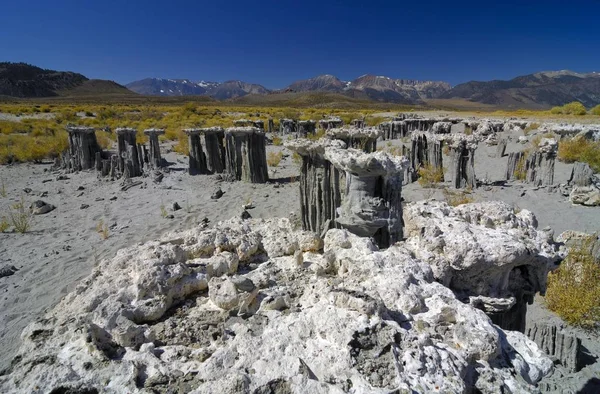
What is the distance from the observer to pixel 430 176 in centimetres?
1064

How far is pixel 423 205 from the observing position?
11.3 ft

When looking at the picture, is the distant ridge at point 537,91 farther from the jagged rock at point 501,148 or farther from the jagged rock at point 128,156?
the jagged rock at point 128,156

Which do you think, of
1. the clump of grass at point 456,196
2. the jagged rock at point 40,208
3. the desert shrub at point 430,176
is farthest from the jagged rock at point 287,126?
the jagged rock at point 40,208

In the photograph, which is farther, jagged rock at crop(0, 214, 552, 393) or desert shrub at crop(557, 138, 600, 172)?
desert shrub at crop(557, 138, 600, 172)

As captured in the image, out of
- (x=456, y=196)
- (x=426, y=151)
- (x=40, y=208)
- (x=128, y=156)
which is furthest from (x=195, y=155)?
(x=456, y=196)

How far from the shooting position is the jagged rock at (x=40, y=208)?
27.4 feet

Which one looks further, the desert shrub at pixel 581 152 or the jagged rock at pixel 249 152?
the desert shrub at pixel 581 152

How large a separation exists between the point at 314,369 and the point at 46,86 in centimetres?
9959

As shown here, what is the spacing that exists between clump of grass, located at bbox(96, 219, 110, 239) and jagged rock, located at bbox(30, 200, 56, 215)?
79.9 inches

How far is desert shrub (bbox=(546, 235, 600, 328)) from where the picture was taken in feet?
14.8

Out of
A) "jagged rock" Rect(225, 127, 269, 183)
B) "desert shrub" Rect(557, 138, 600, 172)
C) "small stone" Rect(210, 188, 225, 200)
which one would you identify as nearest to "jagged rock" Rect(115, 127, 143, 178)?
"jagged rock" Rect(225, 127, 269, 183)

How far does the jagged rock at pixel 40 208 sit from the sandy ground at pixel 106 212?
21cm

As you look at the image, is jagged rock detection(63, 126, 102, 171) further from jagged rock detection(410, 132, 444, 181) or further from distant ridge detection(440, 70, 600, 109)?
distant ridge detection(440, 70, 600, 109)

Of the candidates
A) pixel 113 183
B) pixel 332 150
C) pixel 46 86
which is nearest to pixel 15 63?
pixel 46 86
